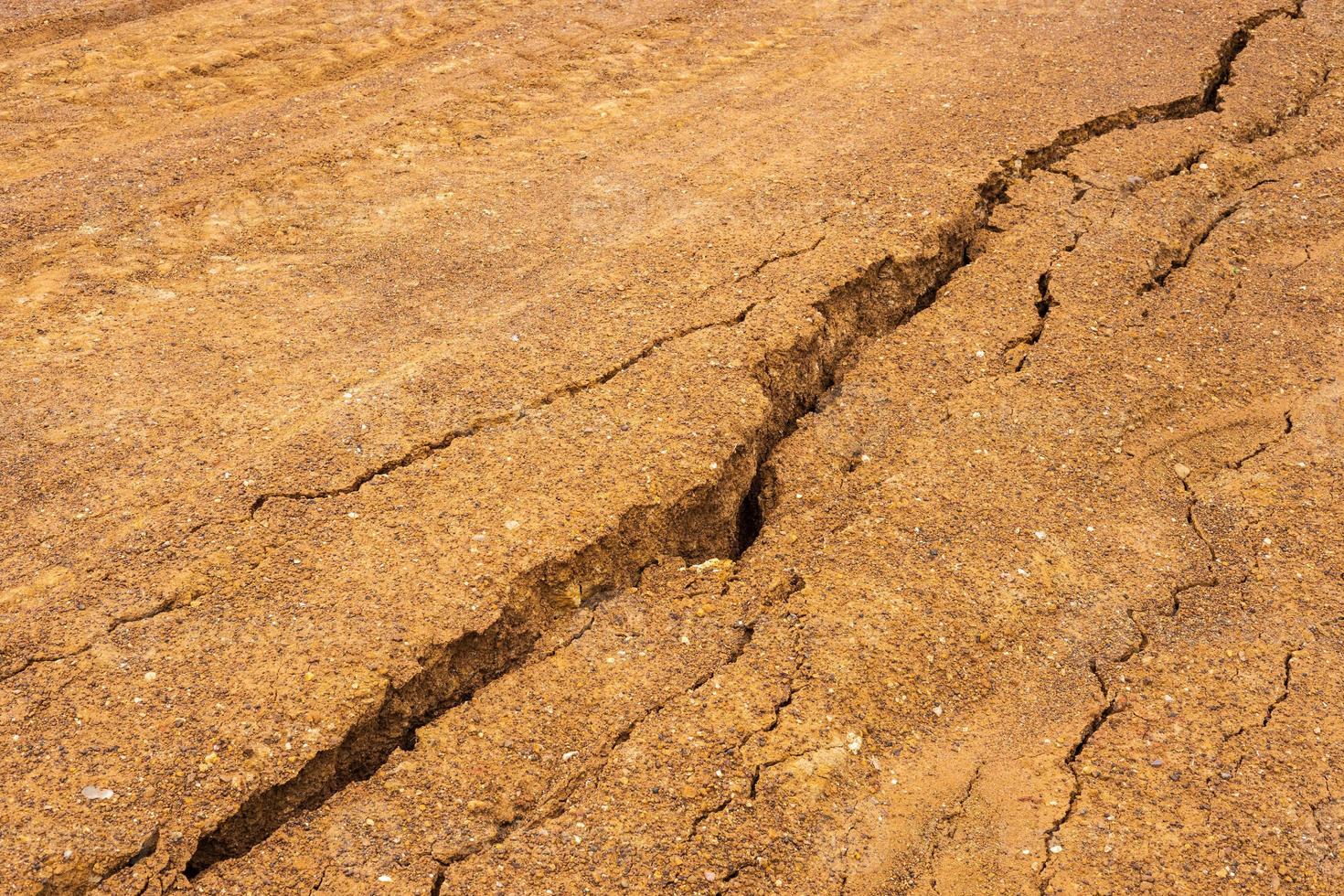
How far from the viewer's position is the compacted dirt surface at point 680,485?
2.99 meters

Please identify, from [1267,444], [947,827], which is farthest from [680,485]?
[1267,444]

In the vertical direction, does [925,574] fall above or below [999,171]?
below

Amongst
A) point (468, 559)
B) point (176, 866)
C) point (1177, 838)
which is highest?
point (468, 559)

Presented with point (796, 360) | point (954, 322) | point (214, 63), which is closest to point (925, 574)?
point (796, 360)

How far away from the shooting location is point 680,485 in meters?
3.77

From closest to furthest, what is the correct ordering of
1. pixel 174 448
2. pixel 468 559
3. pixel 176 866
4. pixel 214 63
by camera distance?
pixel 176 866 → pixel 468 559 → pixel 174 448 → pixel 214 63

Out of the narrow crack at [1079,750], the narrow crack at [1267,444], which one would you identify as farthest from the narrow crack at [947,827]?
the narrow crack at [1267,444]

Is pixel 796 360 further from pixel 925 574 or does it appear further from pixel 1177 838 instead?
pixel 1177 838

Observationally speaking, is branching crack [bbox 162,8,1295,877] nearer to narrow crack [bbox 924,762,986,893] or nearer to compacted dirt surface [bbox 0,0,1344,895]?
compacted dirt surface [bbox 0,0,1344,895]

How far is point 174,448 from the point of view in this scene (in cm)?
390

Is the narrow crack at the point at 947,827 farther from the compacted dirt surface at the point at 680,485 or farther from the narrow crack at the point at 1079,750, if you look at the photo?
the narrow crack at the point at 1079,750

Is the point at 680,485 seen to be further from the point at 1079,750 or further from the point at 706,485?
the point at 1079,750

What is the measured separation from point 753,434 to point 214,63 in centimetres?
459

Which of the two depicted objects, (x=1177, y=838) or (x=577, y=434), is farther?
(x=577, y=434)
